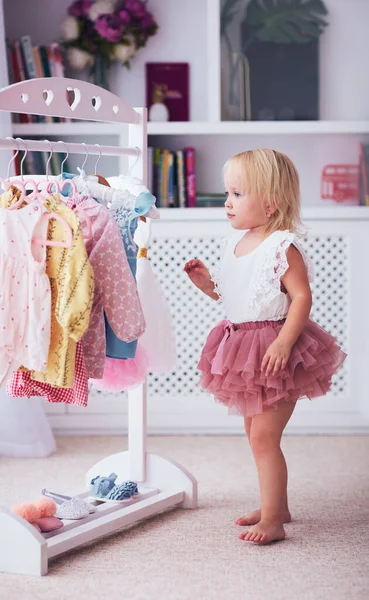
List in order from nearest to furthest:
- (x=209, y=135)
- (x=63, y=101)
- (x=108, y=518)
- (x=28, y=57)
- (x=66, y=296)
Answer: (x=66, y=296) < (x=63, y=101) < (x=108, y=518) < (x=28, y=57) < (x=209, y=135)

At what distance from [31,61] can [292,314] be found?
1816 mm

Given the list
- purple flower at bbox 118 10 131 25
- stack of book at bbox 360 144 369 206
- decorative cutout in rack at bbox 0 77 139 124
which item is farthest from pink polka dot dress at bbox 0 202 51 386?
stack of book at bbox 360 144 369 206

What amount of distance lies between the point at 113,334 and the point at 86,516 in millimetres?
466

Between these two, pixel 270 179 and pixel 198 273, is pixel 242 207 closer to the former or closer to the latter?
pixel 270 179

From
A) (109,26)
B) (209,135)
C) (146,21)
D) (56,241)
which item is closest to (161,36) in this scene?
(146,21)

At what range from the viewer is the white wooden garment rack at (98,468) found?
2023 millimetres

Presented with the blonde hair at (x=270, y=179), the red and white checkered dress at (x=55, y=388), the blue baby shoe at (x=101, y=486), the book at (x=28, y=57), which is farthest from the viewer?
the book at (x=28, y=57)

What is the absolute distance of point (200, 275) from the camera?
245 centimetres

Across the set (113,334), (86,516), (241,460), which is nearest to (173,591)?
(86,516)

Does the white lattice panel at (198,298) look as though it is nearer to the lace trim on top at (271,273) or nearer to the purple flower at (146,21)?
A: the purple flower at (146,21)

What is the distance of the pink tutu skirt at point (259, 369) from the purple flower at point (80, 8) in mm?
1802

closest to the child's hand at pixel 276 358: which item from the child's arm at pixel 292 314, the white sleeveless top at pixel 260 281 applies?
the child's arm at pixel 292 314

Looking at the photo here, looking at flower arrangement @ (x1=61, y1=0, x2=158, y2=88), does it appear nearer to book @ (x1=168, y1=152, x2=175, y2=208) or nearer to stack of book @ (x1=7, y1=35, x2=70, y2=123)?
stack of book @ (x1=7, y1=35, x2=70, y2=123)

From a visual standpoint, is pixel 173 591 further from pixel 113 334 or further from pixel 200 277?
pixel 200 277
